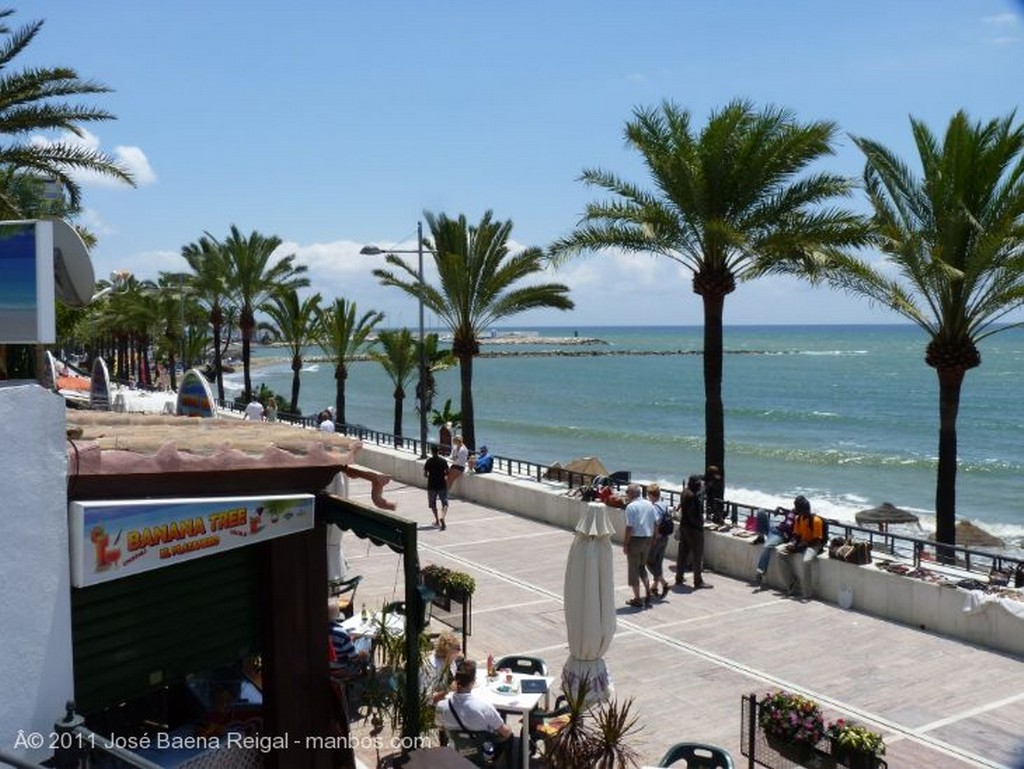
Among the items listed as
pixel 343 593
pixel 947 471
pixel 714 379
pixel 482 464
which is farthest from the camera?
pixel 482 464

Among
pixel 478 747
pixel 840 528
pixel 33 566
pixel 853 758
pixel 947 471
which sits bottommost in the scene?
pixel 840 528

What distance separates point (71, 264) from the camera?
4910 millimetres

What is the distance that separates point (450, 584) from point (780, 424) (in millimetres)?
64541

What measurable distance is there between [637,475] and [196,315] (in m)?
27.7

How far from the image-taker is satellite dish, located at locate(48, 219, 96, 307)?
480 cm

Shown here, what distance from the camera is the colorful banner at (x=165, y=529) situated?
4285 mm

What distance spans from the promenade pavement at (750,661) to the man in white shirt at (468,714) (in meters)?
1.05

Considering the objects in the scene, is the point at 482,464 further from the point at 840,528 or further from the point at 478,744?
the point at 478,744

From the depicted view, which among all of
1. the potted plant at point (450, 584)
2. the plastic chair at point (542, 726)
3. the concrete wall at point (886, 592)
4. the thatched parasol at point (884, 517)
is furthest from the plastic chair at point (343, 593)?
the thatched parasol at point (884, 517)

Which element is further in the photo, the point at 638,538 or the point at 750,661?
the point at 638,538

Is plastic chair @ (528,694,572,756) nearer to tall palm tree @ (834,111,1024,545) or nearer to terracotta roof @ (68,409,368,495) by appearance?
terracotta roof @ (68,409,368,495)

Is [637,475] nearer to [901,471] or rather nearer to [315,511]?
[901,471]

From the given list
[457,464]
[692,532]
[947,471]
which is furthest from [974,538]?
[457,464]

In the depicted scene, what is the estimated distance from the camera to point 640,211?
17.5 m
